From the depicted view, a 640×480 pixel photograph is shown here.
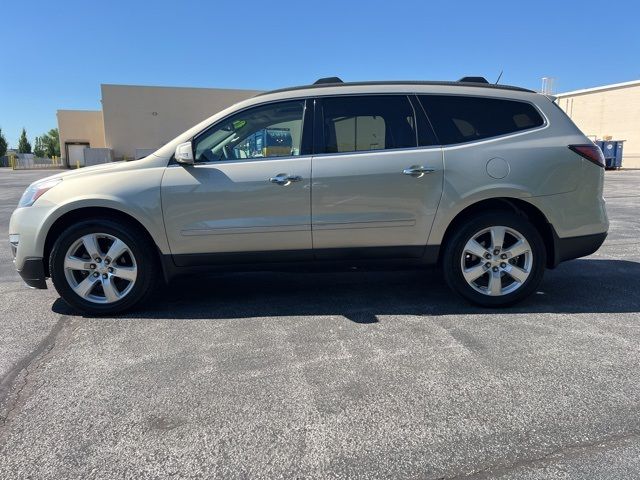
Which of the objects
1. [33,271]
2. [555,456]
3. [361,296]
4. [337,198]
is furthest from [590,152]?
[33,271]

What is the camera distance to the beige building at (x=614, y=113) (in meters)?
32.2

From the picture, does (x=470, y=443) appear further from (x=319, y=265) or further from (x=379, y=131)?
(x=379, y=131)

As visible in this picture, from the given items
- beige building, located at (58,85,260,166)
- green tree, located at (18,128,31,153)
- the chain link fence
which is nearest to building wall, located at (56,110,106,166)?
the chain link fence

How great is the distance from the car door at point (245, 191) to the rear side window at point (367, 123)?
200 millimetres

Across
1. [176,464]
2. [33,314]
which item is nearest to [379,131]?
[176,464]

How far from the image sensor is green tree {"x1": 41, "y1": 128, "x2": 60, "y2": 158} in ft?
322

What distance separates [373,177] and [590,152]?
1.91m

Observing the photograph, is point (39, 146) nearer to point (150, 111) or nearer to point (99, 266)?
point (150, 111)

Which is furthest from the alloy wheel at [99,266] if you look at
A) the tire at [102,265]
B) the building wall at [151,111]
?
the building wall at [151,111]

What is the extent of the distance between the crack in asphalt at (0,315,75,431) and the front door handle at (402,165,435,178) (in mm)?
3086

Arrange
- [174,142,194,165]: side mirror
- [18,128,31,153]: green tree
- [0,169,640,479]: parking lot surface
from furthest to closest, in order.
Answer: [18,128,31,153]: green tree, [174,142,194,165]: side mirror, [0,169,640,479]: parking lot surface

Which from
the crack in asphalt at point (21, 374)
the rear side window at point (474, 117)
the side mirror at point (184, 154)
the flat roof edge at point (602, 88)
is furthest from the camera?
the flat roof edge at point (602, 88)

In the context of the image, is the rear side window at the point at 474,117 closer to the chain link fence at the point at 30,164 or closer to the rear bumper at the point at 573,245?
the rear bumper at the point at 573,245

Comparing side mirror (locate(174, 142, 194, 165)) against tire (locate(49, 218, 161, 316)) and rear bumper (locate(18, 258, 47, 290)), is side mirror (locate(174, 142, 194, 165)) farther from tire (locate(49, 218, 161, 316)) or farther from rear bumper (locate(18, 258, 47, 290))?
rear bumper (locate(18, 258, 47, 290))
